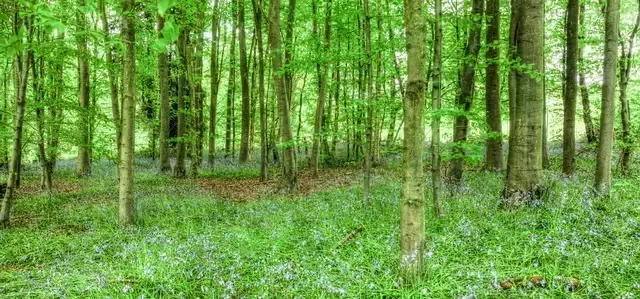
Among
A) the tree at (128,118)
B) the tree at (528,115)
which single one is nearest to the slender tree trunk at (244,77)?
the tree at (128,118)

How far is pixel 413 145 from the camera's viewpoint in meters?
3.91

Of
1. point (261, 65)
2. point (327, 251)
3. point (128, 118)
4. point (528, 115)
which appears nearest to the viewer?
point (327, 251)

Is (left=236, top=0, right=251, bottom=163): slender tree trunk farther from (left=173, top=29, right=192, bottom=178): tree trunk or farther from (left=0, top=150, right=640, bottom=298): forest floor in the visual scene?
(left=0, top=150, right=640, bottom=298): forest floor

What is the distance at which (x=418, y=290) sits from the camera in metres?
3.93

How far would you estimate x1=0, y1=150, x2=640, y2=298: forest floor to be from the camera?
4164 mm

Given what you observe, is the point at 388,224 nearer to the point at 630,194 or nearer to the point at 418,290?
the point at 418,290

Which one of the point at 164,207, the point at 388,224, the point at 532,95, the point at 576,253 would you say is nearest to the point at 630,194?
the point at 532,95

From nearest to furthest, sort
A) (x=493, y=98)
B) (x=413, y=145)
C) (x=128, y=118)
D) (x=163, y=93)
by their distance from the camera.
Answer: (x=413, y=145)
(x=128, y=118)
(x=493, y=98)
(x=163, y=93)

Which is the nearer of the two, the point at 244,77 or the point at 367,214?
the point at 367,214

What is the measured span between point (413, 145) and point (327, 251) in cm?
247

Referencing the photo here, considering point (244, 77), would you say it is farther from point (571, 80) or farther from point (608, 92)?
point (608, 92)

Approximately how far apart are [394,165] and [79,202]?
14.1 m

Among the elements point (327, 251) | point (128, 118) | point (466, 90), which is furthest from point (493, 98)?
point (128, 118)

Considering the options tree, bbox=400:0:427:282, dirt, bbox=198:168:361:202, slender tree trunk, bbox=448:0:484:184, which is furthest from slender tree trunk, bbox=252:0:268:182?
tree, bbox=400:0:427:282
